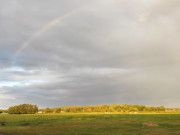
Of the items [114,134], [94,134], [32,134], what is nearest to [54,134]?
[32,134]

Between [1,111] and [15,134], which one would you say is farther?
[1,111]

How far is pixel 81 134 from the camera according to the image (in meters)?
36.2

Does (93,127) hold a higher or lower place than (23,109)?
lower

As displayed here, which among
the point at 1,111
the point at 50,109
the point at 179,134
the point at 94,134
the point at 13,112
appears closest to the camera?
the point at 179,134

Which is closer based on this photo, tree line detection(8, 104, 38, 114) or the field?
the field

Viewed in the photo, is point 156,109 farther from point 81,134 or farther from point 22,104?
point 81,134

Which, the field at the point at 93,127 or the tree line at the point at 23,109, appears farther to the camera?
the tree line at the point at 23,109

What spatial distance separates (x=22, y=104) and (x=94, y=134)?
148m

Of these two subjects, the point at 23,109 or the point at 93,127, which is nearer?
the point at 93,127

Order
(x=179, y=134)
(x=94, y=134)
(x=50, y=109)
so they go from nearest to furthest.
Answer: (x=179, y=134) < (x=94, y=134) < (x=50, y=109)

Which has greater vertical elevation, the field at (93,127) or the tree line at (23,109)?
the tree line at (23,109)

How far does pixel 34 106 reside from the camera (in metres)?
174

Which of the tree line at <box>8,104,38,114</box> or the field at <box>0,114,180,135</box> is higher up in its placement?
the tree line at <box>8,104,38,114</box>

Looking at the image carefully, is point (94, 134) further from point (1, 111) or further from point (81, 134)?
point (1, 111)
